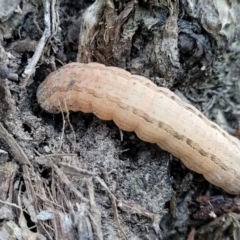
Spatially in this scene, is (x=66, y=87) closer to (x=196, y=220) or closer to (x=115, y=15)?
(x=115, y=15)

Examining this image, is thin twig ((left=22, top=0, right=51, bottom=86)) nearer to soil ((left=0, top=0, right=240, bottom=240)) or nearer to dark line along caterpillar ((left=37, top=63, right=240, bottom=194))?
soil ((left=0, top=0, right=240, bottom=240))

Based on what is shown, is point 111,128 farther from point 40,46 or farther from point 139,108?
point 40,46

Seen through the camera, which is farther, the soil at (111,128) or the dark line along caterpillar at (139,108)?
the dark line along caterpillar at (139,108)

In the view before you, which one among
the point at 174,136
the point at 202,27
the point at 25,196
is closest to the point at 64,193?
the point at 25,196

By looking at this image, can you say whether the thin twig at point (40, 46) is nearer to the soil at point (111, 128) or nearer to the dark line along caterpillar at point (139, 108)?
the soil at point (111, 128)

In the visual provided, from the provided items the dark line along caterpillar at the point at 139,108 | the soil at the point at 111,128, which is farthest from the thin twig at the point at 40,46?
the dark line along caterpillar at the point at 139,108

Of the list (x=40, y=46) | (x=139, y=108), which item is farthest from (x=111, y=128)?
(x=40, y=46)
